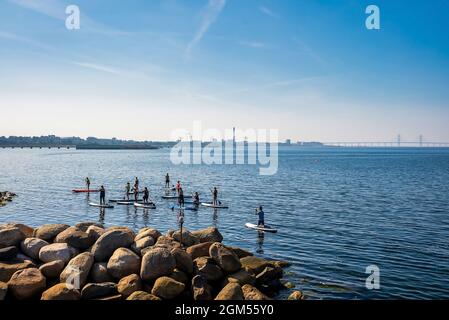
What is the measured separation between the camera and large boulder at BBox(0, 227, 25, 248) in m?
18.4

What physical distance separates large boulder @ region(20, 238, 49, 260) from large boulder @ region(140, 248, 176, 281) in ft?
18.2

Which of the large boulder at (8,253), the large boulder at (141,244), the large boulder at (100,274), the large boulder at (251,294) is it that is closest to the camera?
the large boulder at (251,294)

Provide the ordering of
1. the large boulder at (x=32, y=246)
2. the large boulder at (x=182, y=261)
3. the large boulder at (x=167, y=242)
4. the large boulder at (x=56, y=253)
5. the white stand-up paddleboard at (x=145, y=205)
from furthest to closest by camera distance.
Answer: the white stand-up paddleboard at (x=145, y=205), the large boulder at (x=167, y=242), the large boulder at (x=32, y=246), the large boulder at (x=56, y=253), the large boulder at (x=182, y=261)

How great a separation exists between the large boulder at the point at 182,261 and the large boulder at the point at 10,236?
7756 millimetres

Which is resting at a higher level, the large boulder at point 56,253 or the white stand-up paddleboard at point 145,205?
the large boulder at point 56,253

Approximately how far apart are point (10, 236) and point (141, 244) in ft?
20.6

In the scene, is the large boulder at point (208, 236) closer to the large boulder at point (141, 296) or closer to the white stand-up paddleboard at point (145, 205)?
the large boulder at point (141, 296)

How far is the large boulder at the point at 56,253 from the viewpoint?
17562 millimetres

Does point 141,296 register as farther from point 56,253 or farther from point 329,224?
point 329,224

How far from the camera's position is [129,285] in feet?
51.5

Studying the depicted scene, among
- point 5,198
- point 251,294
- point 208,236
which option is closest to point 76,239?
point 208,236

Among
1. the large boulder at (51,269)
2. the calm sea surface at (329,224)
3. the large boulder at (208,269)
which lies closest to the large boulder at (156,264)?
the large boulder at (208,269)

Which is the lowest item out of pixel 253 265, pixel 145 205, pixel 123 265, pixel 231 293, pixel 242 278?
pixel 145 205

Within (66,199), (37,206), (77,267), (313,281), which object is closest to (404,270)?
(313,281)
